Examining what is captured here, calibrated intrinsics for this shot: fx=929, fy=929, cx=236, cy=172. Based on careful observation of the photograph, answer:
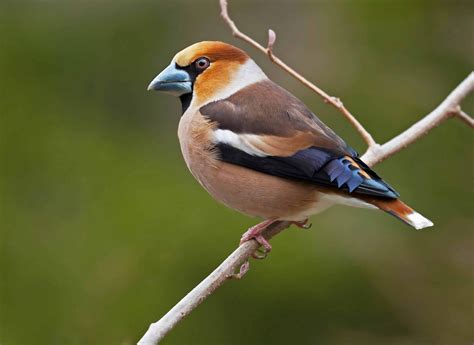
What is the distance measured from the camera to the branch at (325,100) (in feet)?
10.1

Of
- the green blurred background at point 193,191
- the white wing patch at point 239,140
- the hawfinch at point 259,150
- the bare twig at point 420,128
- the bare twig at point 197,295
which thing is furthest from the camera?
the green blurred background at point 193,191

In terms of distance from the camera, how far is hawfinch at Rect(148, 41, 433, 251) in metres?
3.29

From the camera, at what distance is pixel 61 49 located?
6566 millimetres

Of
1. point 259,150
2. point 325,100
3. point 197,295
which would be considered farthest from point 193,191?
point 197,295

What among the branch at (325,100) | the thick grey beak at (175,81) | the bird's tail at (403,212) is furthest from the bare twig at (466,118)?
the thick grey beak at (175,81)

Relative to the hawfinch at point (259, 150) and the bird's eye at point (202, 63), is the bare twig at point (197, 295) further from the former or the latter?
the bird's eye at point (202, 63)

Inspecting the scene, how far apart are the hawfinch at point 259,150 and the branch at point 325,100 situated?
0.10m

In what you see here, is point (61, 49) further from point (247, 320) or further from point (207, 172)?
point (207, 172)

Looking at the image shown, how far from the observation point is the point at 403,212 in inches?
127

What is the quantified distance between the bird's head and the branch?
0.12 metres

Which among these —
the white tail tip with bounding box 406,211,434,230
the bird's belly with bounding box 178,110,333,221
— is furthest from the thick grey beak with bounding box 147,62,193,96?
the white tail tip with bounding box 406,211,434,230

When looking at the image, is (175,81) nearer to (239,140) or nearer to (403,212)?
(239,140)

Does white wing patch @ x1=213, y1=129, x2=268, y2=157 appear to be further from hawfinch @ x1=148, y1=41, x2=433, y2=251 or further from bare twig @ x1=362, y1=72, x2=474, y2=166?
bare twig @ x1=362, y1=72, x2=474, y2=166

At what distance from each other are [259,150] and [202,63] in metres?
0.49
